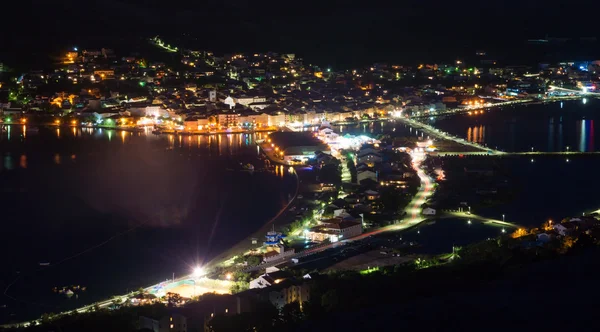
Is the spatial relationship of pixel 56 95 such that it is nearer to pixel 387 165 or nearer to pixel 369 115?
pixel 369 115

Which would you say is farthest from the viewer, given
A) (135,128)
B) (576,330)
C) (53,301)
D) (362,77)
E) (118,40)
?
(118,40)

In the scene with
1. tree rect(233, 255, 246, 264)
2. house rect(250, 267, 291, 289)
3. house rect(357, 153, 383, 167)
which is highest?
house rect(357, 153, 383, 167)

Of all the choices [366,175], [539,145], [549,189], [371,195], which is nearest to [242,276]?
[371,195]

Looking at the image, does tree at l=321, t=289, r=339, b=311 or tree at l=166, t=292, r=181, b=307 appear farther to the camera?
tree at l=166, t=292, r=181, b=307

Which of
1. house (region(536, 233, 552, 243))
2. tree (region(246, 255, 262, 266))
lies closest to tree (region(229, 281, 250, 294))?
tree (region(246, 255, 262, 266))

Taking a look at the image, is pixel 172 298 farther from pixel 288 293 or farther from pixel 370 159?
pixel 370 159

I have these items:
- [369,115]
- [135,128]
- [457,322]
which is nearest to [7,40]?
[135,128]

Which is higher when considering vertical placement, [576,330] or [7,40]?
[7,40]

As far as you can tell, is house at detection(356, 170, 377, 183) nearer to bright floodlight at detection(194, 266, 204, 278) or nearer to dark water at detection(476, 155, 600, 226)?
dark water at detection(476, 155, 600, 226)
